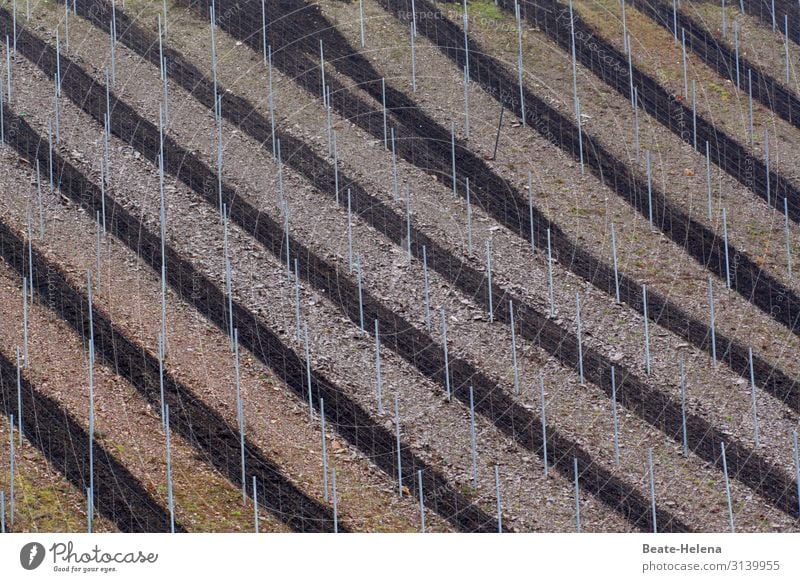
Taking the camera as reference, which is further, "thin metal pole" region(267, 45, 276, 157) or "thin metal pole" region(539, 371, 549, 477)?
"thin metal pole" region(267, 45, 276, 157)

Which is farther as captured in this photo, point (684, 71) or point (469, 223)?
point (684, 71)

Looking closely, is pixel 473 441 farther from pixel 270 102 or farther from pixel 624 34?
pixel 624 34

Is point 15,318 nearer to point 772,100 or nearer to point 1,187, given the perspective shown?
point 1,187

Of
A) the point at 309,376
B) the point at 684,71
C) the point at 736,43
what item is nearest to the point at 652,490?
the point at 309,376

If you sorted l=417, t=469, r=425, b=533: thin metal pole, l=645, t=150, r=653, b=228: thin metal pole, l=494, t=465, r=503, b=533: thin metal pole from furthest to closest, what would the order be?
l=645, t=150, r=653, b=228: thin metal pole, l=494, t=465, r=503, b=533: thin metal pole, l=417, t=469, r=425, b=533: thin metal pole

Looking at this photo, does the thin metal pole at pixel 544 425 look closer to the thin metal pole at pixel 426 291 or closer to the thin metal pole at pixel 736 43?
the thin metal pole at pixel 426 291

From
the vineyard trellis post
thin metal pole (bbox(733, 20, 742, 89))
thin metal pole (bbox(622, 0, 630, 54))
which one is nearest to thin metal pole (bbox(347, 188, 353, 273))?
the vineyard trellis post

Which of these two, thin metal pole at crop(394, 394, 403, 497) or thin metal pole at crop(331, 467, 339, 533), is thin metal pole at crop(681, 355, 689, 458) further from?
thin metal pole at crop(331, 467, 339, 533)
